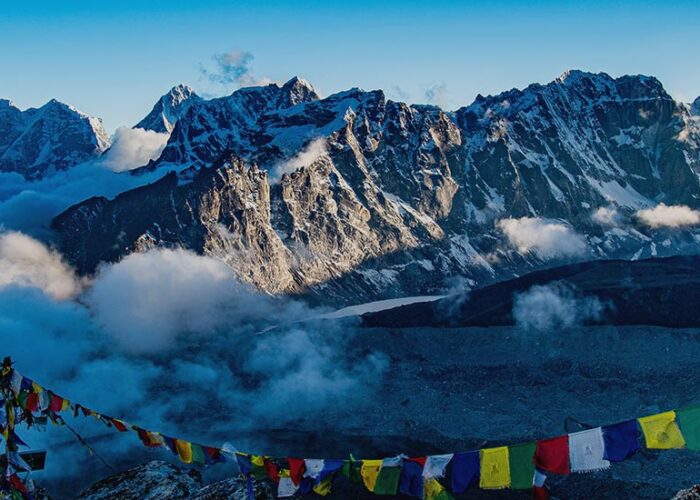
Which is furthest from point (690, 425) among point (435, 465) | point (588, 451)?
point (435, 465)

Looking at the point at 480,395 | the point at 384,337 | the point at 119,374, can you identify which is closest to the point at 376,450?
the point at 480,395

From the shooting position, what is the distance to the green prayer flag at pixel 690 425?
2342 centimetres

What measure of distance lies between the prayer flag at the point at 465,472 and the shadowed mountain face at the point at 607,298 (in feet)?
408

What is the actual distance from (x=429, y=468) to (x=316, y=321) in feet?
510

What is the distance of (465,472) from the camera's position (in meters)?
27.1

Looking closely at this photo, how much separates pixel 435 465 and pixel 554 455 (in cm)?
492

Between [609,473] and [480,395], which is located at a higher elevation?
[480,395]

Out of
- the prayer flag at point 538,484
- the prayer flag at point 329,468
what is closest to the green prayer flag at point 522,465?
the prayer flag at point 538,484

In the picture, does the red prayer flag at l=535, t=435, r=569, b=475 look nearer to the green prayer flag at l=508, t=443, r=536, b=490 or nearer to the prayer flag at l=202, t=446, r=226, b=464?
the green prayer flag at l=508, t=443, r=536, b=490

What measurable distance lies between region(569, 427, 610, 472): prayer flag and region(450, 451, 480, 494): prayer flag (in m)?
3.65

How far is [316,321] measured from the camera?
18312 centimetres

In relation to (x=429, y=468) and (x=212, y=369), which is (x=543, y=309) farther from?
(x=429, y=468)

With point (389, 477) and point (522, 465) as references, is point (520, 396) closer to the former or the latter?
point (389, 477)

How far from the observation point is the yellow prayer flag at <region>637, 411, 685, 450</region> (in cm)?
2394
